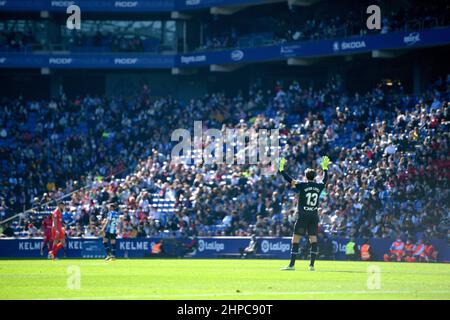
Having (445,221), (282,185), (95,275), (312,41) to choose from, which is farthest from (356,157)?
(95,275)

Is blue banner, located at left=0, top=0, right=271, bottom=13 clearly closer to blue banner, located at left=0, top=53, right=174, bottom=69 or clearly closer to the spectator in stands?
blue banner, located at left=0, top=53, right=174, bottom=69

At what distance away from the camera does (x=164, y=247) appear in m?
39.1

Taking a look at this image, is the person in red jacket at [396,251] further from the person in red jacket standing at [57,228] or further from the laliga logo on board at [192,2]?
the laliga logo on board at [192,2]

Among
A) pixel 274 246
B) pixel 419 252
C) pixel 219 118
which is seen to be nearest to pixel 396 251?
pixel 419 252

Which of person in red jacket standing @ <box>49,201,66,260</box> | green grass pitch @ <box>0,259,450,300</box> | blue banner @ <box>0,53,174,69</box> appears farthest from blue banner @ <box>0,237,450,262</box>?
blue banner @ <box>0,53,174,69</box>

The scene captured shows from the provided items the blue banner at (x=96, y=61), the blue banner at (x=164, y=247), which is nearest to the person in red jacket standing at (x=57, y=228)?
the blue banner at (x=164, y=247)

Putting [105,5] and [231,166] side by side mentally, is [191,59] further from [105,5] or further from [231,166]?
[231,166]

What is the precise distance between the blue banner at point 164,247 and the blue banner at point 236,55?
42.5 ft

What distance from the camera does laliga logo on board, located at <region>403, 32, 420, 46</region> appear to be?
1721 inches

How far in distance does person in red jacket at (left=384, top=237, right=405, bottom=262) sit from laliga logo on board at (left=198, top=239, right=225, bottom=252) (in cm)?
770

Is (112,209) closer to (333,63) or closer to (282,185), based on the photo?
(282,185)

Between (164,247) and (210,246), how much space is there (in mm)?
1996

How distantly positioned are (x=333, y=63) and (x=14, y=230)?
1992 cm

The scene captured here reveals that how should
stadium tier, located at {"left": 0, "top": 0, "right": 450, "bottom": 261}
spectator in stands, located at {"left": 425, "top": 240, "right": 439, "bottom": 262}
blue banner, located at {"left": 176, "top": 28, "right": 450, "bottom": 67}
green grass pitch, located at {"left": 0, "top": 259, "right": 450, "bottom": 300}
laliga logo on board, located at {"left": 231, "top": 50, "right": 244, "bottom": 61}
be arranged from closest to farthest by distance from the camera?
green grass pitch, located at {"left": 0, "top": 259, "right": 450, "bottom": 300} < spectator in stands, located at {"left": 425, "top": 240, "right": 439, "bottom": 262} < stadium tier, located at {"left": 0, "top": 0, "right": 450, "bottom": 261} < blue banner, located at {"left": 176, "top": 28, "right": 450, "bottom": 67} < laliga logo on board, located at {"left": 231, "top": 50, "right": 244, "bottom": 61}
